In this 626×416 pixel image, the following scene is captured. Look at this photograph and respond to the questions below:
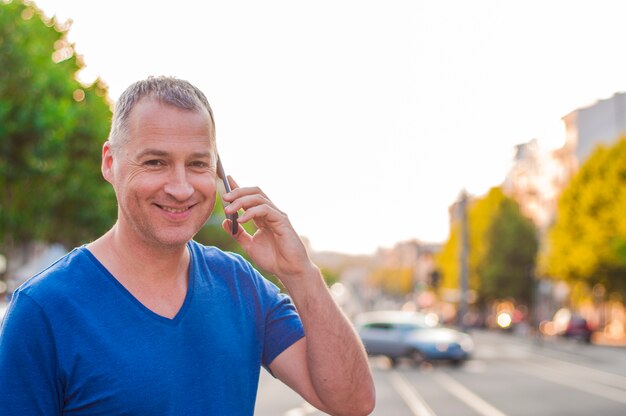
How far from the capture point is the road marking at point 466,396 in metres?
17.0

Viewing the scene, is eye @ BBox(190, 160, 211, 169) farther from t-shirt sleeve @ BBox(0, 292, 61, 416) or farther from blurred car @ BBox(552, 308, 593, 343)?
blurred car @ BBox(552, 308, 593, 343)

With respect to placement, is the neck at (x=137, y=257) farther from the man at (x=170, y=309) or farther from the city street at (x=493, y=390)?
the city street at (x=493, y=390)

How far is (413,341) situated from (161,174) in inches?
1176

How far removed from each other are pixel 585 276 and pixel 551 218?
38127mm

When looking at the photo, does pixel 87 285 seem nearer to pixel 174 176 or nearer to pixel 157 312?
pixel 157 312

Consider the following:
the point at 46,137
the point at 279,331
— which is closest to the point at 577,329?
the point at 46,137

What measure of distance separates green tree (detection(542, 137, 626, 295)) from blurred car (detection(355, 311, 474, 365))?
24846mm

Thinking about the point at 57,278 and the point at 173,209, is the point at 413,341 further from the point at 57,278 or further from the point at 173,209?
the point at 57,278

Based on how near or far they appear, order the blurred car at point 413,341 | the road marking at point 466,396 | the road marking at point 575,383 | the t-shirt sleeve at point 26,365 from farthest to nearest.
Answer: the blurred car at point 413,341 → the road marking at point 575,383 → the road marking at point 466,396 → the t-shirt sleeve at point 26,365

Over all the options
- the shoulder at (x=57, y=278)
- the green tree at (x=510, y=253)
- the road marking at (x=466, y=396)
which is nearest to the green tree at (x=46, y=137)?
the road marking at (x=466, y=396)

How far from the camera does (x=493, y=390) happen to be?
2183cm

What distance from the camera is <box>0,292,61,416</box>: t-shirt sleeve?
2.09 m

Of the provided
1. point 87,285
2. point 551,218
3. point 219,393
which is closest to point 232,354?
point 219,393

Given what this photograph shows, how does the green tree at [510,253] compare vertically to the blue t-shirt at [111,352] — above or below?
above
